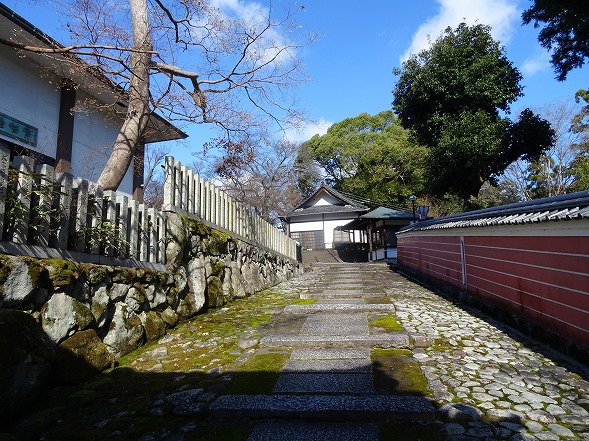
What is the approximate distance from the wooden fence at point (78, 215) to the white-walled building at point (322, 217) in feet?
87.7

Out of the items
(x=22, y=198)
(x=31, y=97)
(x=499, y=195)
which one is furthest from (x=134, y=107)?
(x=499, y=195)

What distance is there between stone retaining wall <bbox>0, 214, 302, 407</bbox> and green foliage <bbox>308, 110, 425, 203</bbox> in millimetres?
28138

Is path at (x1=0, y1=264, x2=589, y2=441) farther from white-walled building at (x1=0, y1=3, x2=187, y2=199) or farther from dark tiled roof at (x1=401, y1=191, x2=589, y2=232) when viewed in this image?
white-walled building at (x1=0, y1=3, x2=187, y2=199)

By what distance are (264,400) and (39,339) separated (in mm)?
1861

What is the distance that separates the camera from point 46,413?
281 centimetres

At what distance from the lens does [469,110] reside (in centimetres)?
1401

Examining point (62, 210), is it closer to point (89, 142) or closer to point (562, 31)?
point (89, 142)

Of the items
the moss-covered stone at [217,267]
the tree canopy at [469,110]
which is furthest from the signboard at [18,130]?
the tree canopy at [469,110]

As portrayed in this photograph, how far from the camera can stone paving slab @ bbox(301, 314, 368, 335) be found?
5.13m

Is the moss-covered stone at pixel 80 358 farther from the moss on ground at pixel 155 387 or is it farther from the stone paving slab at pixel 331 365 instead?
the stone paving slab at pixel 331 365

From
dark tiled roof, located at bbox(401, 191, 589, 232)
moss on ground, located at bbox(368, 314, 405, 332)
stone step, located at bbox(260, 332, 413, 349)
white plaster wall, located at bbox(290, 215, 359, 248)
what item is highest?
white plaster wall, located at bbox(290, 215, 359, 248)

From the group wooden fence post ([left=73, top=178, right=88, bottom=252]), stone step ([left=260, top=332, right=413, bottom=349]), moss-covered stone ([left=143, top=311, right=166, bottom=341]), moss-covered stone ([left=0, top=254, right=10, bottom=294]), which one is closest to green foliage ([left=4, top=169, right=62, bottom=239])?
wooden fence post ([left=73, top=178, right=88, bottom=252])

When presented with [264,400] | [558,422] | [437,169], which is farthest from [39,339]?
[437,169]

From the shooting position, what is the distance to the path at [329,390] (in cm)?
263
